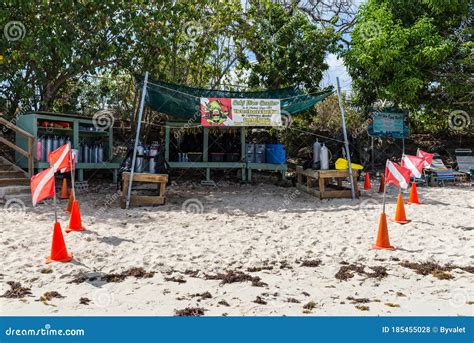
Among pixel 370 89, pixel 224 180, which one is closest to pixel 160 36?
pixel 224 180

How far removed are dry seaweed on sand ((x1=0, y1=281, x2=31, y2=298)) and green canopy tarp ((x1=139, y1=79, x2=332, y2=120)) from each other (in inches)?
281

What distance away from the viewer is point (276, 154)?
12367mm

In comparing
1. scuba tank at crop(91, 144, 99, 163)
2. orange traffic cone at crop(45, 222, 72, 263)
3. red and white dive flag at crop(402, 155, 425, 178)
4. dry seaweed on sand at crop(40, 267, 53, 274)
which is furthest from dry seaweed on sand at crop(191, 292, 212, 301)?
scuba tank at crop(91, 144, 99, 163)

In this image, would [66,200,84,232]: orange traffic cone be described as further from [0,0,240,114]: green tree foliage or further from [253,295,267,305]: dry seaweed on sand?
[0,0,240,114]: green tree foliage

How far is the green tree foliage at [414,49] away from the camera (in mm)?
13000

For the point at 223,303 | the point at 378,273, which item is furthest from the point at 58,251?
the point at 378,273

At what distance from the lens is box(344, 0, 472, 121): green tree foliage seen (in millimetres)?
13000


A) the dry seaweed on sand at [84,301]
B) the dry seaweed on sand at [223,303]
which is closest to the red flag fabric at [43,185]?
the dry seaweed on sand at [84,301]

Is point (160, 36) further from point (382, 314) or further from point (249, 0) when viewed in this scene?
point (382, 314)

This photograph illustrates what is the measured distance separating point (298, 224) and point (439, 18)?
1047 centimetres

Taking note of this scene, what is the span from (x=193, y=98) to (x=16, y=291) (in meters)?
7.84

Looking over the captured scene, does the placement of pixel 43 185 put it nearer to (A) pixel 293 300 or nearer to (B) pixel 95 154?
(A) pixel 293 300

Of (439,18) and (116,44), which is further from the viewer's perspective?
(439,18)

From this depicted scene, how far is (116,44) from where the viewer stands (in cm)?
1200
